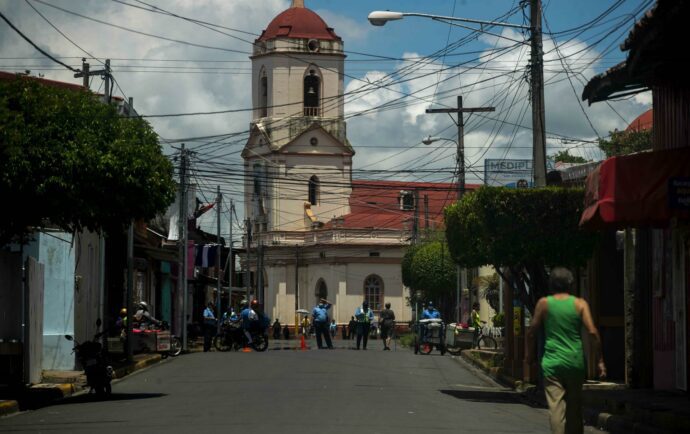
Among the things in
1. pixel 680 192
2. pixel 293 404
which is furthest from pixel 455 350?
pixel 680 192

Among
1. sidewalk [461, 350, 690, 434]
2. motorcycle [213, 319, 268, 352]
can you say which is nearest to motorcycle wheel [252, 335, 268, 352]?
motorcycle [213, 319, 268, 352]

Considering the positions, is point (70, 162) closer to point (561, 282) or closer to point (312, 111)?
point (561, 282)

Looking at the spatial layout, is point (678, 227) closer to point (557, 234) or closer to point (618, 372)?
point (557, 234)

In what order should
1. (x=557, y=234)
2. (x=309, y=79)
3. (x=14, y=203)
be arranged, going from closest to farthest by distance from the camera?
(x=14, y=203) → (x=557, y=234) → (x=309, y=79)

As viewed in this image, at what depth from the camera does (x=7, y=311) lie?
75.1ft

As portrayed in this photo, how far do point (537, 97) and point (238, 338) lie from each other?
1995 centimetres

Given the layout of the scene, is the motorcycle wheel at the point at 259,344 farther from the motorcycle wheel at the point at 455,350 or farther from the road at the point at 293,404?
the road at the point at 293,404

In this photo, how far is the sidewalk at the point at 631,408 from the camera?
590 inches

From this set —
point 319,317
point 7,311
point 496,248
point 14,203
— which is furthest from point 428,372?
point 319,317

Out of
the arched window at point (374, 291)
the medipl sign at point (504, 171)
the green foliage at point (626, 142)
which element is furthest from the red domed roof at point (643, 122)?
the arched window at point (374, 291)

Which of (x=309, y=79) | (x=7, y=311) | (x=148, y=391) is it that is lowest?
(x=148, y=391)

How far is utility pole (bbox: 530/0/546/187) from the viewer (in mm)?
23500

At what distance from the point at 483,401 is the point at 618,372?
4909mm

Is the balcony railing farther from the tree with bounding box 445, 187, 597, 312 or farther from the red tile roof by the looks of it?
the tree with bounding box 445, 187, 597, 312
